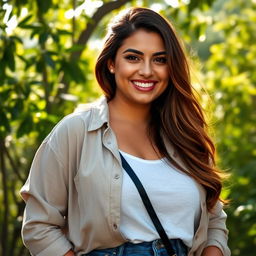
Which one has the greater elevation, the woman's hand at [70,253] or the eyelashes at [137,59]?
the eyelashes at [137,59]

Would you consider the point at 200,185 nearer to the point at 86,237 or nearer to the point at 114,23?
the point at 86,237

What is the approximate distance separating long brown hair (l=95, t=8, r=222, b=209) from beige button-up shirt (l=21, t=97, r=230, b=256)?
387 millimetres

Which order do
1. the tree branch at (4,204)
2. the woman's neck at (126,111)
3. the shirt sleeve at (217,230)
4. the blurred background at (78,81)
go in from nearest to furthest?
the woman's neck at (126,111)
the shirt sleeve at (217,230)
the blurred background at (78,81)
the tree branch at (4,204)

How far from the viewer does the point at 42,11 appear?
5.20 m

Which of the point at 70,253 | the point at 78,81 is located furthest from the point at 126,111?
the point at 78,81

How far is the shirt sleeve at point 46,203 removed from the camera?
3428 mm

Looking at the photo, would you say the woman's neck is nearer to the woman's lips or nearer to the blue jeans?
the woman's lips

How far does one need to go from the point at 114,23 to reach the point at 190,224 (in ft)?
3.42

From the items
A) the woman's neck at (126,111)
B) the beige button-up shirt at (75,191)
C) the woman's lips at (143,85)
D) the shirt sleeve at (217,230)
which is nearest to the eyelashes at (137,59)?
the woman's lips at (143,85)

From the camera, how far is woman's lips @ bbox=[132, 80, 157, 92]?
3.66 m

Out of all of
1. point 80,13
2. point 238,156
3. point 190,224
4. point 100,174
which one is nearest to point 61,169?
point 100,174

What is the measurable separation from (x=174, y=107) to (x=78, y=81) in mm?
1548

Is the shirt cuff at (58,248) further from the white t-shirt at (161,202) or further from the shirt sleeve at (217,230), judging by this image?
the shirt sleeve at (217,230)

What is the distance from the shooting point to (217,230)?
3.91 m
